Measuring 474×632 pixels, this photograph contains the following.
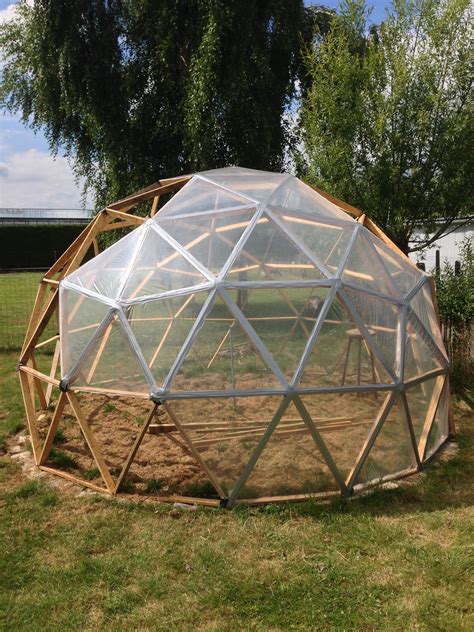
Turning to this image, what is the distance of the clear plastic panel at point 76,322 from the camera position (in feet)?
18.7

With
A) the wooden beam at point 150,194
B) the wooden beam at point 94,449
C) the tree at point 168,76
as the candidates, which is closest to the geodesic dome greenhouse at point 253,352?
the wooden beam at point 94,449

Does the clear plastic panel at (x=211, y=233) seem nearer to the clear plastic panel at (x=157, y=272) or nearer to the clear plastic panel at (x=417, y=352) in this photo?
the clear plastic panel at (x=157, y=272)

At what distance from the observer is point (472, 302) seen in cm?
916

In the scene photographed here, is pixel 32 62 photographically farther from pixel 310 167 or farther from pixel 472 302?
pixel 472 302

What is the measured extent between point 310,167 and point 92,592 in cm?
769

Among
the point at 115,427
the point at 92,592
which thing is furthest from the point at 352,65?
the point at 92,592

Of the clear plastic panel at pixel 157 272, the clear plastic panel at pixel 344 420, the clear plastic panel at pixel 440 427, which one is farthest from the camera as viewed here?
the clear plastic panel at pixel 440 427

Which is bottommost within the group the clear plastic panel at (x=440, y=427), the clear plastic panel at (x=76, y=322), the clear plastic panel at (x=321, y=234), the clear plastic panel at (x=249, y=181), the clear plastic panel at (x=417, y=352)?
the clear plastic panel at (x=440, y=427)

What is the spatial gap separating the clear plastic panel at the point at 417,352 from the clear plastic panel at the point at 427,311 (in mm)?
200

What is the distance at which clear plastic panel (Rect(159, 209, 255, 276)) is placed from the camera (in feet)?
18.4

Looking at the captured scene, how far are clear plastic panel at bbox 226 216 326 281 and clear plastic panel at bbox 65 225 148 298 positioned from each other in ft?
3.87

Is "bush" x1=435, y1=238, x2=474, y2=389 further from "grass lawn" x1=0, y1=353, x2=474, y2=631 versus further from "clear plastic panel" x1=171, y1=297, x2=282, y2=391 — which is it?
"clear plastic panel" x1=171, y1=297, x2=282, y2=391

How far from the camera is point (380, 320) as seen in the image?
559 centimetres

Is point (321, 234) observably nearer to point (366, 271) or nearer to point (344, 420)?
point (366, 271)
